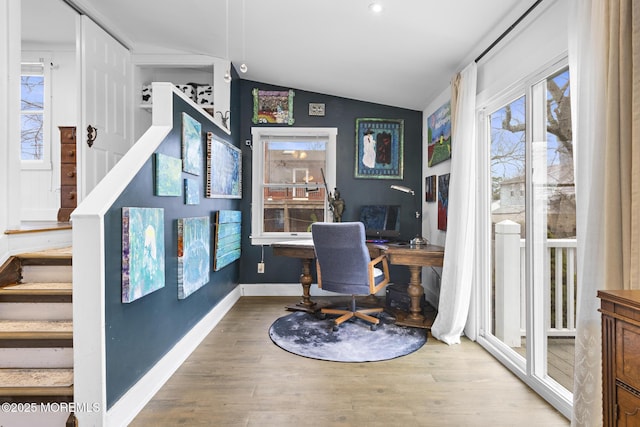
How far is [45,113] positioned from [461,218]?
4.75 meters

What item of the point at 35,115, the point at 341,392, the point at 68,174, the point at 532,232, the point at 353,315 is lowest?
the point at 341,392

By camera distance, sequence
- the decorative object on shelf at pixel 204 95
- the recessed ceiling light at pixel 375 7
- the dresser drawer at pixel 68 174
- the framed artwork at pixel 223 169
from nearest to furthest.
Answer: the recessed ceiling light at pixel 375 7, the framed artwork at pixel 223 169, the dresser drawer at pixel 68 174, the decorative object on shelf at pixel 204 95

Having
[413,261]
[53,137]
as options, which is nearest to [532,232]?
[413,261]

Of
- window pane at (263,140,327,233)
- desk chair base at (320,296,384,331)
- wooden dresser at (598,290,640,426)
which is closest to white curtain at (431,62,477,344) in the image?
desk chair base at (320,296,384,331)

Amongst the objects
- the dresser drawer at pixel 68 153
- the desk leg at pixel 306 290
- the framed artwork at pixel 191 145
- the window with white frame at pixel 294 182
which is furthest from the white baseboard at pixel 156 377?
the dresser drawer at pixel 68 153

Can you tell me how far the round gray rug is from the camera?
251cm

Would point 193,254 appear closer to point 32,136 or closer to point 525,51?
point 525,51

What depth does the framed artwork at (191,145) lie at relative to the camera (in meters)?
2.43

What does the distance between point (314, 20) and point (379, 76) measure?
104 cm

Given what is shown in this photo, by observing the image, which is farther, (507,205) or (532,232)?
(507,205)

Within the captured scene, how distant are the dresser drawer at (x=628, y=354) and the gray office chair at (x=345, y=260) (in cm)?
194

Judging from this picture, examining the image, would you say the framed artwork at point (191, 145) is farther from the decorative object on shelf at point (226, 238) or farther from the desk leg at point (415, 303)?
the desk leg at point (415, 303)

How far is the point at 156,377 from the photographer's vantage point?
6.66ft

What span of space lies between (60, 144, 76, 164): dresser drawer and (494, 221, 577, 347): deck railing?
4.03 metres
